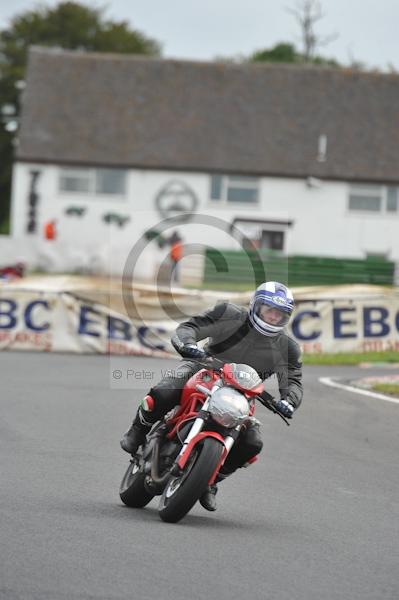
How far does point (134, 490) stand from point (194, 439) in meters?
0.87

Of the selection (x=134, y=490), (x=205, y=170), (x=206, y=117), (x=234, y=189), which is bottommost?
(x=134, y=490)

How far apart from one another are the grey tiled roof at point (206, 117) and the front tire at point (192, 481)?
42.6 meters

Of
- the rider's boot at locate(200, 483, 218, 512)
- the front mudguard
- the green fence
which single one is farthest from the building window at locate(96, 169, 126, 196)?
the front mudguard

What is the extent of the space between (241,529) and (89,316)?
49.0 ft

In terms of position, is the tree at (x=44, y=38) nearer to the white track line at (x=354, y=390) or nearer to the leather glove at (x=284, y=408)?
the white track line at (x=354, y=390)

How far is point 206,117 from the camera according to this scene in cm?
5078

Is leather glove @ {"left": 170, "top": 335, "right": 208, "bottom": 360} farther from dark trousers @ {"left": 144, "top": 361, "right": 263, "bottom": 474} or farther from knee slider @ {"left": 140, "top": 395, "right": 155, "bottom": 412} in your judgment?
knee slider @ {"left": 140, "top": 395, "right": 155, "bottom": 412}

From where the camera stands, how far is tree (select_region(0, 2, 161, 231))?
6738cm

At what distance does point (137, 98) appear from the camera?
168ft

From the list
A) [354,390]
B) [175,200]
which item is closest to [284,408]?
[354,390]

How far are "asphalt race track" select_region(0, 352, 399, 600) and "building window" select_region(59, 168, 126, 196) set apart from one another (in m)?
36.3

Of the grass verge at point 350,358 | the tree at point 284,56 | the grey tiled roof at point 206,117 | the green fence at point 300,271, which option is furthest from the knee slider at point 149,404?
the tree at point 284,56

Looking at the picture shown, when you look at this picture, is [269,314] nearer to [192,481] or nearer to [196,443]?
[196,443]

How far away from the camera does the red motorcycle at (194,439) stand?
7.63m
